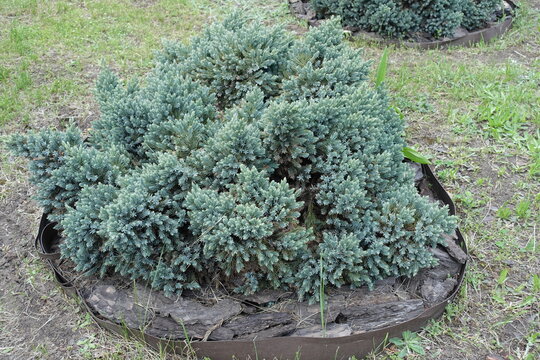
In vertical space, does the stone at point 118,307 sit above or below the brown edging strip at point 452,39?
below

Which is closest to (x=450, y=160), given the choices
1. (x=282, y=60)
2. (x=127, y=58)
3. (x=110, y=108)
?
(x=282, y=60)

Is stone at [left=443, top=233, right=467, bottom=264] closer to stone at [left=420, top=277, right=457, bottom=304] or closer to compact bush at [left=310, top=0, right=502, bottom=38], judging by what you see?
stone at [left=420, top=277, right=457, bottom=304]

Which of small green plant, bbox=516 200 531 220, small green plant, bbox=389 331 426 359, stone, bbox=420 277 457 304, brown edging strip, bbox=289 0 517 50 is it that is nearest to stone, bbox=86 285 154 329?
small green plant, bbox=389 331 426 359

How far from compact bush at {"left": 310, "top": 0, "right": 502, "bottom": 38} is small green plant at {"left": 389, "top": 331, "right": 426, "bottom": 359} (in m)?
4.25

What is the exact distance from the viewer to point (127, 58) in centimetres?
564

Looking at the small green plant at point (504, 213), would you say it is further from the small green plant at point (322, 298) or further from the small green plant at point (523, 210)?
the small green plant at point (322, 298)

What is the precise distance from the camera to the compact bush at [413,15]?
5.95m

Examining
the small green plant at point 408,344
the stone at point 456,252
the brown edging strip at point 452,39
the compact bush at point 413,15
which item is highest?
the compact bush at point 413,15

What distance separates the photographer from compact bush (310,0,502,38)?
5949 millimetres

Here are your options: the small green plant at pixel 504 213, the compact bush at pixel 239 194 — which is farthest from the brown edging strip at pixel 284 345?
the small green plant at pixel 504 213

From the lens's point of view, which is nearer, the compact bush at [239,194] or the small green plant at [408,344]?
the compact bush at [239,194]

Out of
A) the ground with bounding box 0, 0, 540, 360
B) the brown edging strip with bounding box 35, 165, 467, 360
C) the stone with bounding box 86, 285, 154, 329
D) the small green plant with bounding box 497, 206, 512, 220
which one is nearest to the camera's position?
the brown edging strip with bounding box 35, 165, 467, 360

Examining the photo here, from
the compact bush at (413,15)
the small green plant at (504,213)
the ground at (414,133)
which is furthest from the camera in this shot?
the compact bush at (413,15)

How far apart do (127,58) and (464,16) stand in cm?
425
